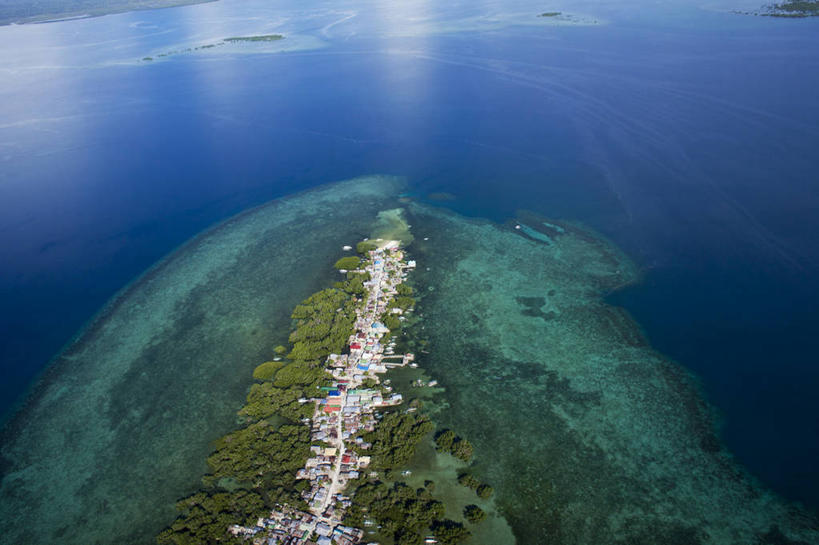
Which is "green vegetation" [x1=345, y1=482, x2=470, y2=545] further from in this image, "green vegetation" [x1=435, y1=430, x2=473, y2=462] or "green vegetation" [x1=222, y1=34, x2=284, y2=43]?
"green vegetation" [x1=222, y1=34, x2=284, y2=43]

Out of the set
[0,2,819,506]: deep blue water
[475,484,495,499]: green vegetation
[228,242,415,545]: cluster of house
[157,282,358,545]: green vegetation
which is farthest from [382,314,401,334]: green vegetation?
[0,2,819,506]: deep blue water

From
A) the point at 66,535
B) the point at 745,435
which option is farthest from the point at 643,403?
the point at 66,535

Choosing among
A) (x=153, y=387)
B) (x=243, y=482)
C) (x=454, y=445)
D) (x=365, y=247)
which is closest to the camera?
(x=243, y=482)

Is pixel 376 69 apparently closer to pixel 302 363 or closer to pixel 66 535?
pixel 302 363

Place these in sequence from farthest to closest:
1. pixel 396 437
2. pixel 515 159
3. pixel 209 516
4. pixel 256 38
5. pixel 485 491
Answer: pixel 256 38 → pixel 515 159 → pixel 396 437 → pixel 485 491 → pixel 209 516

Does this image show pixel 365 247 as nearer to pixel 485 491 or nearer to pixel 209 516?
pixel 485 491

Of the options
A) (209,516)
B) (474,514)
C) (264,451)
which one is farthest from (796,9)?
(209,516)
